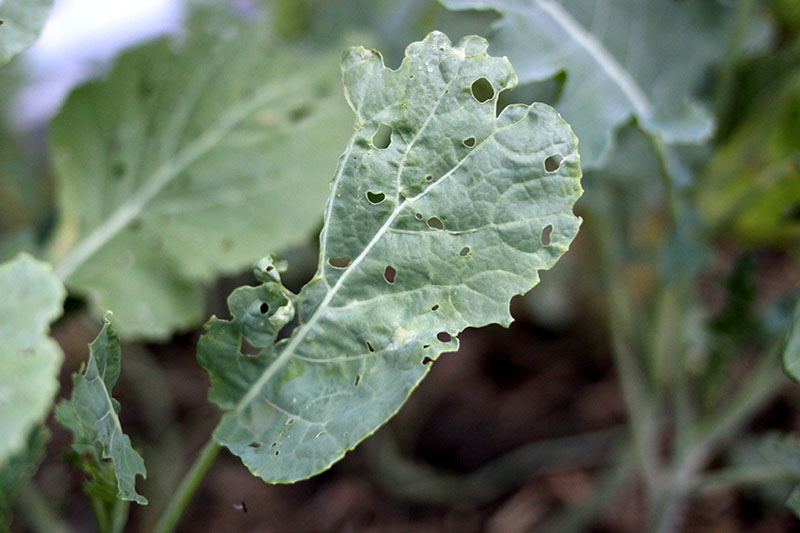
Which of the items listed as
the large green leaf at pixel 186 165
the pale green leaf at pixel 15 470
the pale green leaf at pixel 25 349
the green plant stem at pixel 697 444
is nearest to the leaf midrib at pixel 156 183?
the large green leaf at pixel 186 165

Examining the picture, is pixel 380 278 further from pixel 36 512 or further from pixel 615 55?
pixel 36 512

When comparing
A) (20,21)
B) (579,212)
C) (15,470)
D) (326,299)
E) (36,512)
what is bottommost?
(36,512)

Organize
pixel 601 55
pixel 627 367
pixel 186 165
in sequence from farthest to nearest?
1. pixel 627 367
2. pixel 186 165
3. pixel 601 55

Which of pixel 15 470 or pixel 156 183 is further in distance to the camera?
pixel 156 183

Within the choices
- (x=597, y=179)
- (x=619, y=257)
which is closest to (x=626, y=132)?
(x=597, y=179)

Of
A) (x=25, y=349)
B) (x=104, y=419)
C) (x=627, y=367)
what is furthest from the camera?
(x=627, y=367)

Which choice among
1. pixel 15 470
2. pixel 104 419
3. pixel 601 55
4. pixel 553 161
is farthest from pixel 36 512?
pixel 601 55

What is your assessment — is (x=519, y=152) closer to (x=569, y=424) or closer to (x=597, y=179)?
(x=597, y=179)

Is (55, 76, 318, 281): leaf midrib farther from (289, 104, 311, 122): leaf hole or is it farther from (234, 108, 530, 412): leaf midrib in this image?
(234, 108, 530, 412): leaf midrib
